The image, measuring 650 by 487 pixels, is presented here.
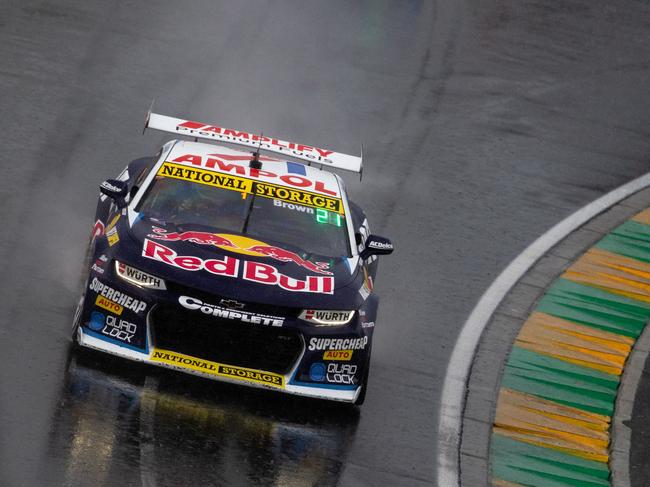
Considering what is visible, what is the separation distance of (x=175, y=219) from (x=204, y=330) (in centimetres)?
118

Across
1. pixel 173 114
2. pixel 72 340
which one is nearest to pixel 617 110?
pixel 173 114

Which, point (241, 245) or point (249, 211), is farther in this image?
point (249, 211)

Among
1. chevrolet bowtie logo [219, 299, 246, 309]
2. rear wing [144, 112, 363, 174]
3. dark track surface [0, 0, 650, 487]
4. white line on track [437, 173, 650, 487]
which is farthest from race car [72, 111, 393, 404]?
rear wing [144, 112, 363, 174]

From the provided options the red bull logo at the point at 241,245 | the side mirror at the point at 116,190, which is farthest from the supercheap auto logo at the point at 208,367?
the side mirror at the point at 116,190

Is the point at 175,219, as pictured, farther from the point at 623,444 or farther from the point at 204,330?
the point at 623,444

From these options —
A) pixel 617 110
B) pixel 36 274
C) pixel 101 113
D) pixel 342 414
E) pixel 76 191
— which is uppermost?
pixel 617 110

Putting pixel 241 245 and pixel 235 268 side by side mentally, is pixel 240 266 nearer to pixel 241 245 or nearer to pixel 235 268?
pixel 235 268

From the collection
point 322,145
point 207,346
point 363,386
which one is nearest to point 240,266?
point 207,346

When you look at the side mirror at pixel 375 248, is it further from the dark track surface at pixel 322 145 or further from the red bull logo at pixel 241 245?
the dark track surface at pixel 322 145

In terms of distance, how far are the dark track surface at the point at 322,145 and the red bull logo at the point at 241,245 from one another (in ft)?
2.92

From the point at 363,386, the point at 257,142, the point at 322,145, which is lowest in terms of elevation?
the point at 363,386

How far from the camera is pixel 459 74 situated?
1844cm

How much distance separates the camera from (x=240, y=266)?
9039 mm

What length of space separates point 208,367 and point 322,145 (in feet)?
23.1
